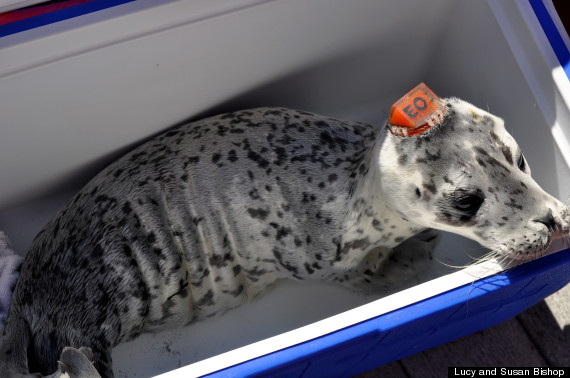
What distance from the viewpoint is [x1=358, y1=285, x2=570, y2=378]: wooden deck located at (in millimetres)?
2021

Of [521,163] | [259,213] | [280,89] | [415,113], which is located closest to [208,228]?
[259,213]

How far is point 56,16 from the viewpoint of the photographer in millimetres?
1706

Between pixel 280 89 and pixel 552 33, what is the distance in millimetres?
737

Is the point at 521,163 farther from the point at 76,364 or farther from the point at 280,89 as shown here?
the point at 76,364

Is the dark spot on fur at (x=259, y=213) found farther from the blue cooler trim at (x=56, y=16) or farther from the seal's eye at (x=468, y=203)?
the blue cooler trim at (x=56, y=16)

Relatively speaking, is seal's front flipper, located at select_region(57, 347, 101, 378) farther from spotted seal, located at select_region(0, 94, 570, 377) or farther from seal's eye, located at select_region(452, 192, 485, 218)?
seal's eye, located at select_region(452, 192, 485, 218)

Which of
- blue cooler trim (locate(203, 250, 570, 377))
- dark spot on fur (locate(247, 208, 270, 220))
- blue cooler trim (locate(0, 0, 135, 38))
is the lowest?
blue cooler trim (locate(203, 250, 570, 377))

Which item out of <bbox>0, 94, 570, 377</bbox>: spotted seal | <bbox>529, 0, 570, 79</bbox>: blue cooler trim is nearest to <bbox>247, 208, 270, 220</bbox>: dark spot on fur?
<bbox>0, 94, 570, 377</bbox>: spotted seal

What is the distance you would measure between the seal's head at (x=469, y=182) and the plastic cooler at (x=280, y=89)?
0.21 feet

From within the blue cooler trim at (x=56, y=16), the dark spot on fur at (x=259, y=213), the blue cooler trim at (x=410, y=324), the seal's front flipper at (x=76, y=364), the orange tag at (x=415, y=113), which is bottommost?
the blue cooler trim at (x=410, y=324)

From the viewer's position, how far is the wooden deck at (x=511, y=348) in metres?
2.02

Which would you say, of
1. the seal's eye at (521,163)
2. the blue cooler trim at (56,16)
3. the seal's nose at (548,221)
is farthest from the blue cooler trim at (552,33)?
the blue cooler trim at (56,16)

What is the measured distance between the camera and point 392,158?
5.02 ft

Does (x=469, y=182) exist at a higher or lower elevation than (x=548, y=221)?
higher
